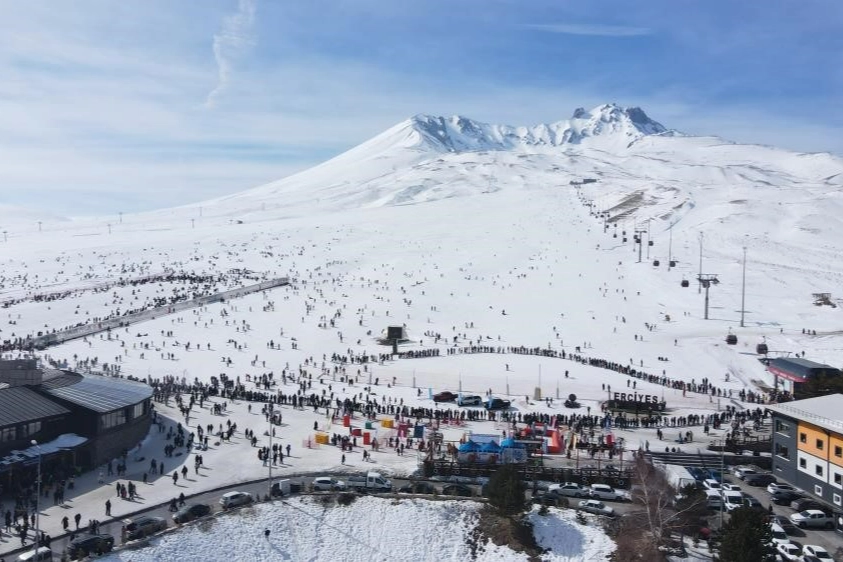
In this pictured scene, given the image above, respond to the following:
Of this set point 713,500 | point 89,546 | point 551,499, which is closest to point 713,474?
point 713,500

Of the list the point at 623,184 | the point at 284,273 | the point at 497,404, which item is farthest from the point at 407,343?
the point at 623,184

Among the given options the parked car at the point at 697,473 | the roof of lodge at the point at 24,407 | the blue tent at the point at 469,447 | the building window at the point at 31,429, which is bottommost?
the parked car at the point at 697,473

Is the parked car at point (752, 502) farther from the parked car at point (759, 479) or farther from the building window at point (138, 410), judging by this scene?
the building window at point (138, 410)

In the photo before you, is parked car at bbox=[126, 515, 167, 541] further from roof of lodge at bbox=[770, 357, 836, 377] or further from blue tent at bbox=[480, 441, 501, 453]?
roof of lodge at bbox=[770, 357, 836, 377]

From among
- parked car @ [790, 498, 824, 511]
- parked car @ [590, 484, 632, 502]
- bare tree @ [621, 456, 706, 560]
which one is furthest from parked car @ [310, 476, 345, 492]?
parked car @ [790, 498, 824, 511]

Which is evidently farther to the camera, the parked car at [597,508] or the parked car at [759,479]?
the parked car at [759,479]

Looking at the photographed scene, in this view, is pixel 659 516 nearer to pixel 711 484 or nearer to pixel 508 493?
pixel 508 493

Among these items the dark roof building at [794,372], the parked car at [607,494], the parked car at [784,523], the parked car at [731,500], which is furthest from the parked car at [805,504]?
the dark roof building at [794,372]
